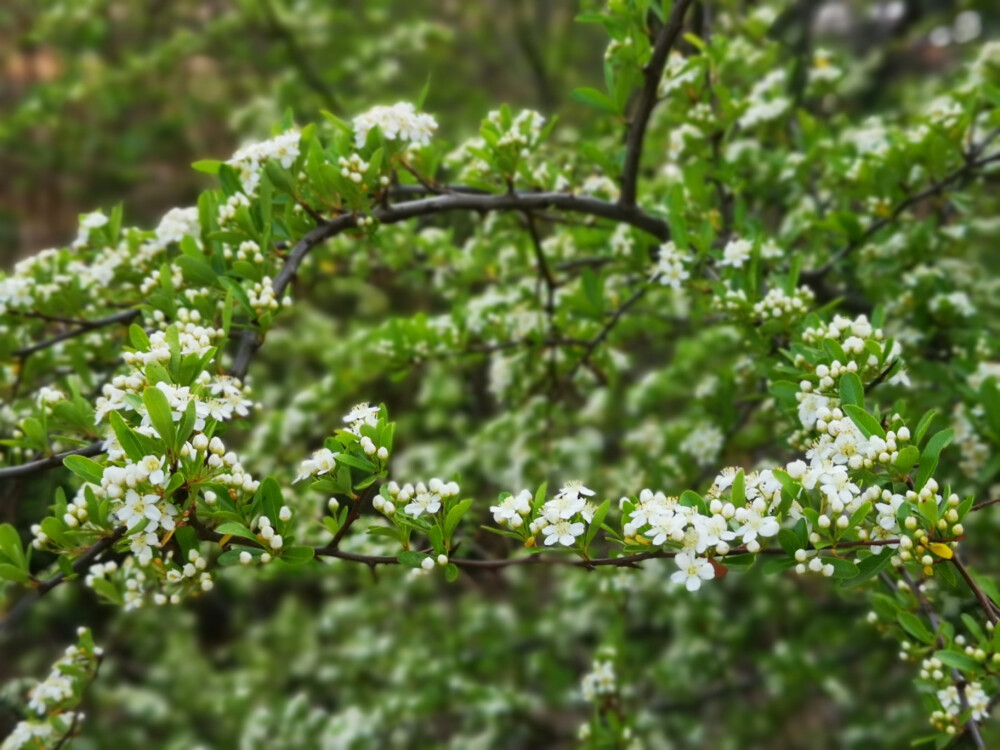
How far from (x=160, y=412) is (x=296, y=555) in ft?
1.14

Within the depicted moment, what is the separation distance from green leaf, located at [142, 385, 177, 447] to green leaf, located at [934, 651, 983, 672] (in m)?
1.38

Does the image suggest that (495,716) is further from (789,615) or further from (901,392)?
(901,392)

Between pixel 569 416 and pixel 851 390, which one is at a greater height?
pixel 569 416

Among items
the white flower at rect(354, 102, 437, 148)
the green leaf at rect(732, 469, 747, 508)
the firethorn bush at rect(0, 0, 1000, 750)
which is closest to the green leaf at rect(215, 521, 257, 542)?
the firethorn bush at rect(0, 0, 1000, 750)

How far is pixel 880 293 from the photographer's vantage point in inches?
108

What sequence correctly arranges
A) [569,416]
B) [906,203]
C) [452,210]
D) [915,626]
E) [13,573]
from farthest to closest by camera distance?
[569,416]
[906,203]
[452,210]
[915,626]
[13,573]

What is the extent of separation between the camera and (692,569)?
1416 mm

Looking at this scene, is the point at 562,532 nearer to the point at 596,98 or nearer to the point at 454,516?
the point at 454,516

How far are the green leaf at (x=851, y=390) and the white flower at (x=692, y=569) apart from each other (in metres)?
0.41

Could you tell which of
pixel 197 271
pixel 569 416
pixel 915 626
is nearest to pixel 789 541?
pixel 915 626

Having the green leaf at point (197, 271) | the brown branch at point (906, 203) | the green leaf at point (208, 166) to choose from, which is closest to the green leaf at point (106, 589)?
the green leaf at point (197, 271)

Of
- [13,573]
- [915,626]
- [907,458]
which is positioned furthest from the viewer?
[915,626]

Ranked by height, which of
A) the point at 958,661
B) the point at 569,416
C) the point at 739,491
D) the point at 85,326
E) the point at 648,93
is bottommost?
the point at 958,661

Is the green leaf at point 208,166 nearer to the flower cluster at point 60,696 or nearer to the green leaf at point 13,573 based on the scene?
the green leaf at point 13,573
